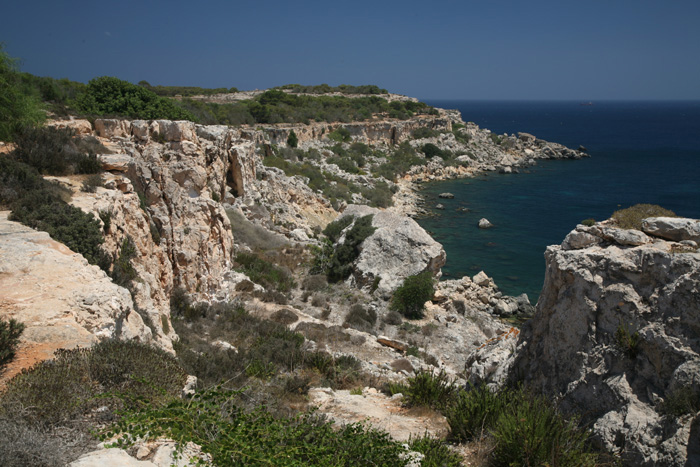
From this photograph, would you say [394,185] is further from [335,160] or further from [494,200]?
[494,200]

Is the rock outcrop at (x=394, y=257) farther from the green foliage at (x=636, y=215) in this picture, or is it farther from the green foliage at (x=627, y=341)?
the green foliage at (x=627, y=341)

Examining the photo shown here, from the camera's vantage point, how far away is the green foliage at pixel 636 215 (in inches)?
288

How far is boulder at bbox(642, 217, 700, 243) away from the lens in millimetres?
6293

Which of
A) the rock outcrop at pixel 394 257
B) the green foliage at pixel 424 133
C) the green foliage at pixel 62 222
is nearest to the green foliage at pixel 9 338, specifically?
the green foliage at pixel 62 222

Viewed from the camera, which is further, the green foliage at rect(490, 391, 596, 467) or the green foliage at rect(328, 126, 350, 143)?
the green foliage at rect(328, 126, 350, 143)

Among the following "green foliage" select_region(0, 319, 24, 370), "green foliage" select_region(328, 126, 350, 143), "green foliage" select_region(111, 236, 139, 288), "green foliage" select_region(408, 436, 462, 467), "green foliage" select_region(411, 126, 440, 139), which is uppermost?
"green foliage" select_region(411, 126, 440, 139)

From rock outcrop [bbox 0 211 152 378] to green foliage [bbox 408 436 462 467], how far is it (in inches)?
177

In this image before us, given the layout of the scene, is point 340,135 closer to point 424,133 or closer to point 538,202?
point 424,133

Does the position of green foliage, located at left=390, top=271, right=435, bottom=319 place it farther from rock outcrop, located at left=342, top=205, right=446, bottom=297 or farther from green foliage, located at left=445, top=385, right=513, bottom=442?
green foliage, located at left=445, top=385, right=513, bottom=442

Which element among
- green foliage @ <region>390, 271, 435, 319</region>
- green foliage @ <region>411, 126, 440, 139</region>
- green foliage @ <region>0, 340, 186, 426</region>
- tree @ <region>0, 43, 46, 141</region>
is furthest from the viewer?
green foliage @ <region>411, 126, 440, 139</region>

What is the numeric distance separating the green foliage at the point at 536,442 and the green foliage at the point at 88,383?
394 cm

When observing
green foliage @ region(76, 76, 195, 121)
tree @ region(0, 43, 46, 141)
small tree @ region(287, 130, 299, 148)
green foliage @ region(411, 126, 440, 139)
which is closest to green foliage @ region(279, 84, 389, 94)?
green foliage @ region(411, 126, 440, 139)

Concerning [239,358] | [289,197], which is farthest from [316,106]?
[239,358]

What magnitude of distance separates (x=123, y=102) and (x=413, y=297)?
1586 centimetres
